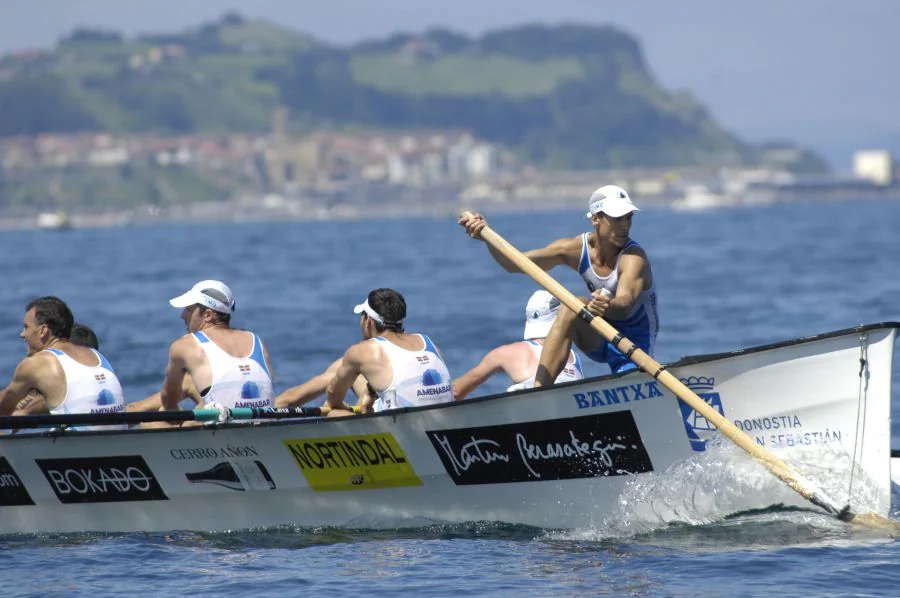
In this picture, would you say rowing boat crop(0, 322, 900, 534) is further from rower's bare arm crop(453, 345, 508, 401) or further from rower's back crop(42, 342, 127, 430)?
rower's bare arm crop(453, 345, 508, 401)

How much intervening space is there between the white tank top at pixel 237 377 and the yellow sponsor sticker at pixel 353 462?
55 centimetres

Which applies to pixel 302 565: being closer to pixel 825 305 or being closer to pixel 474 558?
pixel 474 558

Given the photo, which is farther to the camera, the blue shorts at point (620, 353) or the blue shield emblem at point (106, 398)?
the blue shield emblem at point (106, 398)

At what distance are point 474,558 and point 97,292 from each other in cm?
3187

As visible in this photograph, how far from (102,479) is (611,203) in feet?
14.2

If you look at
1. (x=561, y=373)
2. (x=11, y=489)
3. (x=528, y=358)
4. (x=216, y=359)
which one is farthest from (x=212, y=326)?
(x=561, y=373)

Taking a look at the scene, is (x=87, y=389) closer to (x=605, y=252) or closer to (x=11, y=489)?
(x=11, y=489)

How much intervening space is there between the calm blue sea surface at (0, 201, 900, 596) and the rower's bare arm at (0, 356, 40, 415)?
1.07m

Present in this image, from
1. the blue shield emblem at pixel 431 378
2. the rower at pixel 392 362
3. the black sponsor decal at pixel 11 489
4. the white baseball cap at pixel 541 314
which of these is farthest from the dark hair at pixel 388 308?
the black sponsor decal at pixel 11 489

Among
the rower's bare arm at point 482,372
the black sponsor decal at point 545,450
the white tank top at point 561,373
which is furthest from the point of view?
the rower's bare arm at point 482,372

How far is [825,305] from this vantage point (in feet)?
97.5

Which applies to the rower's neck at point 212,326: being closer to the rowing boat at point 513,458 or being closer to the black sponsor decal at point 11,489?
the rowing boat at point 513,458

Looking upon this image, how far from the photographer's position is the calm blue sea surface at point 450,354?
30.3ft

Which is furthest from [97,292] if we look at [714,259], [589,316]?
[589,316]
